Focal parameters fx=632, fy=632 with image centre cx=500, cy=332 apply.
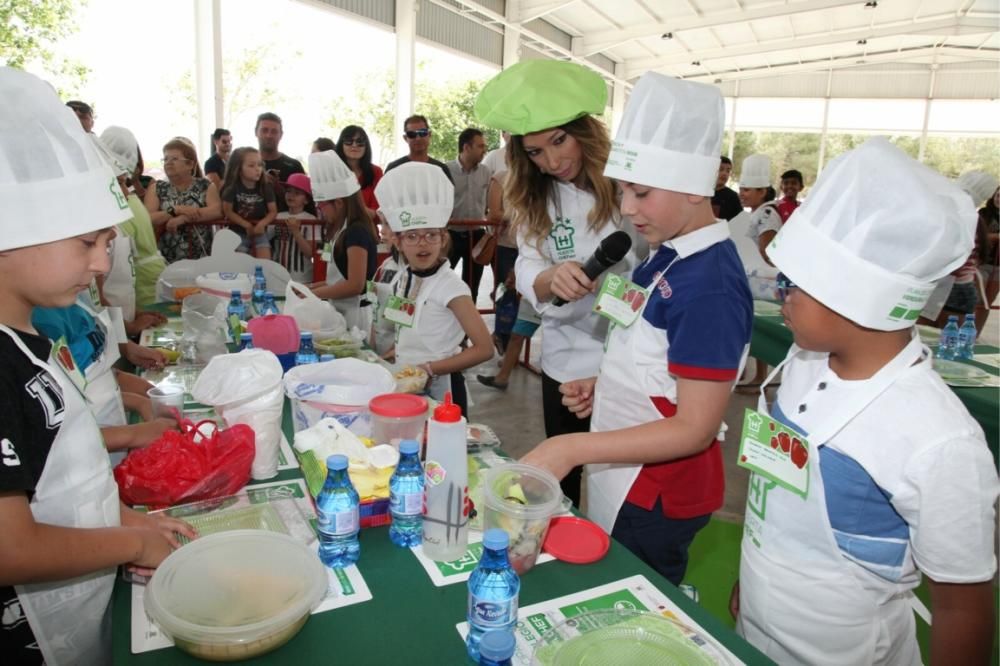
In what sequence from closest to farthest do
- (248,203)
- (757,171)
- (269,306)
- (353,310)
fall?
(269,306) → (353,310) → (248,203) → (757,171)

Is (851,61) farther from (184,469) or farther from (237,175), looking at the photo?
(184,469)

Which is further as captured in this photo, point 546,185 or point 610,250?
point 546,185

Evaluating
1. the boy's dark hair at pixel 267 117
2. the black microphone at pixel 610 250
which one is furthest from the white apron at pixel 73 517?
the boy's dark hair at pixel 267 117

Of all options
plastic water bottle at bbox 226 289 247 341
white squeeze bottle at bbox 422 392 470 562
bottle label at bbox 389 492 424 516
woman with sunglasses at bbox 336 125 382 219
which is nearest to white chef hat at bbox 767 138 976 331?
white squeeze bottle at bbox 422 392 470 562

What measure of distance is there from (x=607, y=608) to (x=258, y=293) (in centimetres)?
249

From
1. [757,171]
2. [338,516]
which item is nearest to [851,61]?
[757,171]

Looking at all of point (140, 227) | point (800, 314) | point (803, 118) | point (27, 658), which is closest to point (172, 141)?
point (140, 227)

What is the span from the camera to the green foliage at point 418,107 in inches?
516

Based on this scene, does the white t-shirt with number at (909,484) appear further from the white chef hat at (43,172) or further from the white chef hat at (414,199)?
the white chef hat at (414,199)

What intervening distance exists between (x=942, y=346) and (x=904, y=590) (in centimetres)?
257

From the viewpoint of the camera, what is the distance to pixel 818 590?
1144 millimetres

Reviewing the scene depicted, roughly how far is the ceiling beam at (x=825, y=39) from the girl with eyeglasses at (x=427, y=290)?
963 cm

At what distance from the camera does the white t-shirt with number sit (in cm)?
96

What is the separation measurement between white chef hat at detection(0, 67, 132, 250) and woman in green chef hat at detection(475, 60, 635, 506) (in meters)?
1.12
